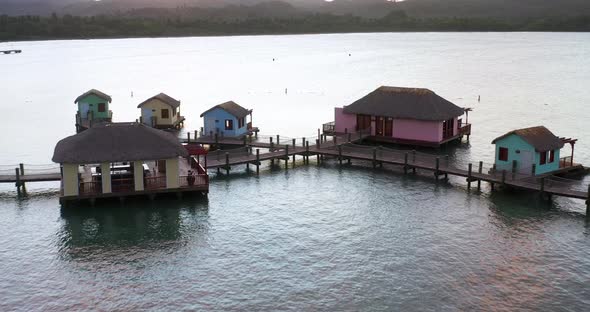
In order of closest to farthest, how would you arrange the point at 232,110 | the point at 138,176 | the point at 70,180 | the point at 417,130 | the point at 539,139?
the point at 70,180 < the point at 138,176 < the point at 539,139 < the point at 417,130 < the point at 232,110

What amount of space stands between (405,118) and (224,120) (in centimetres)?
1820

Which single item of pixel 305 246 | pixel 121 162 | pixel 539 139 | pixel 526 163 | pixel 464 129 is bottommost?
pixel 305 246

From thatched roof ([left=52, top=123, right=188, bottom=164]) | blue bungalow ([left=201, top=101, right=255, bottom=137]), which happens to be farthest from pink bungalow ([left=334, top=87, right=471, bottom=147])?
thatched roof ([left=52, top=123, right=188, bottom=164])

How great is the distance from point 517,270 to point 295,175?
2446 cm

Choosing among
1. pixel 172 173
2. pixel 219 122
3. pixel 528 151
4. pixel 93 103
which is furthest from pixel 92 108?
pixel 528 151

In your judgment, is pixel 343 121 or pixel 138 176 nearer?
pixel 138 176

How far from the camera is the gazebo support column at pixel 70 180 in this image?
43562 millimetres

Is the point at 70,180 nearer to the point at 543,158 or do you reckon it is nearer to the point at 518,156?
A: the point at 518,156

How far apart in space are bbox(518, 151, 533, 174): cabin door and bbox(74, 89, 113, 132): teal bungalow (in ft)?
160

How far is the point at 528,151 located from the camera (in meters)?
48.6

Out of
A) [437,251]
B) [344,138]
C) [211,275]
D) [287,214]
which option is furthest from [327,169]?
[211,275]

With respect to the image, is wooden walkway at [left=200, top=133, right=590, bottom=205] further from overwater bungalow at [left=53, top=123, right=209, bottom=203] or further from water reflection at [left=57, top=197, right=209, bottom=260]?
water reflection at [left=57, top=197, right=209, bottom=260]

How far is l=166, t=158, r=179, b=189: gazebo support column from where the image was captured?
4553 centimetres

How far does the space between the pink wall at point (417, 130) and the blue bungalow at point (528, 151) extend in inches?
466
